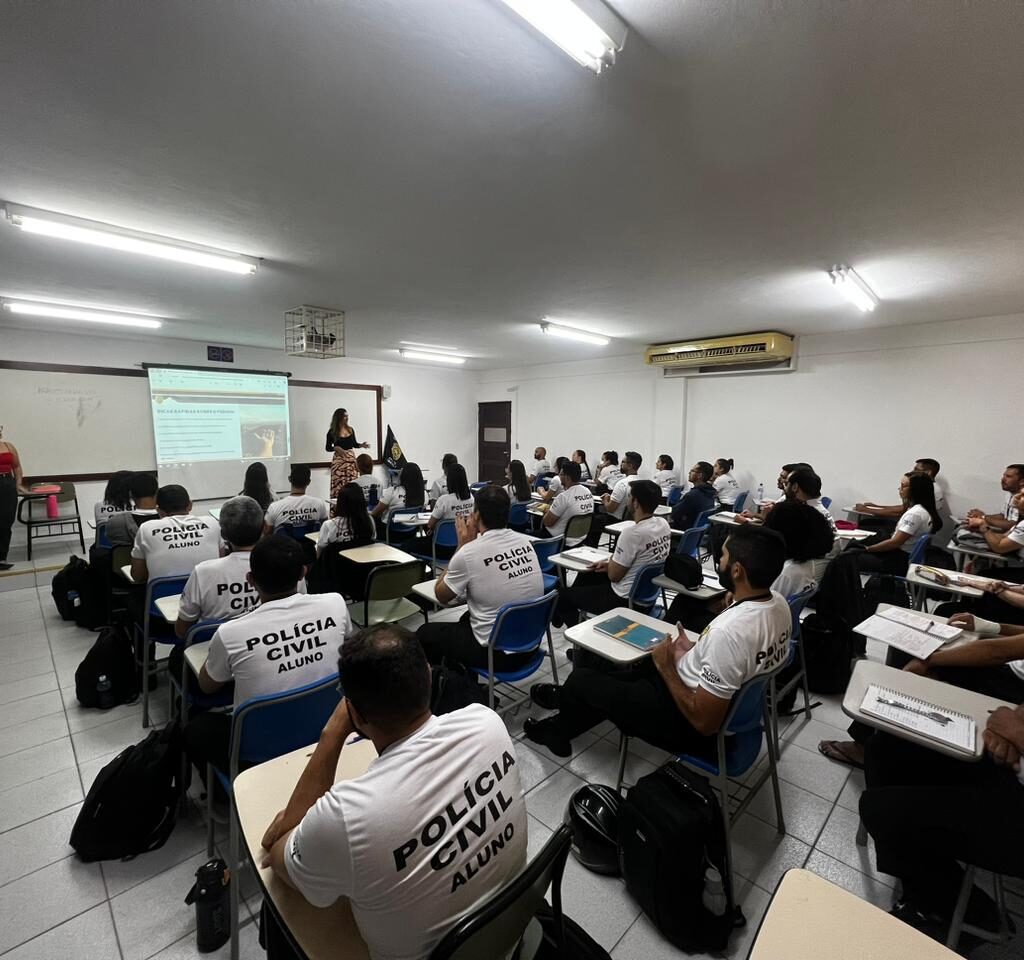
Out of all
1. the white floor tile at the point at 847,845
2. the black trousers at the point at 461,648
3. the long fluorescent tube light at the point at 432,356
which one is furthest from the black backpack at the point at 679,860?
the long fluorescent tube light at the point at 432,356

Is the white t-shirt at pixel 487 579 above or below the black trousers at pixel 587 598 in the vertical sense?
above

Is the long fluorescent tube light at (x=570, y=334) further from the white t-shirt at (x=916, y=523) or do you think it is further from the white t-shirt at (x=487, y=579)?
the white t-shirt at (x=916, y=523)

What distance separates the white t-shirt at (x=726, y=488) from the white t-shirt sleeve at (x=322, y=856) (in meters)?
6.50

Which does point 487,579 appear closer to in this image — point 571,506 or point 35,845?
point 35,845

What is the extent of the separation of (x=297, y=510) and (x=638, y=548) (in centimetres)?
329

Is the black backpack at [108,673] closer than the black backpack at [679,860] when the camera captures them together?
No

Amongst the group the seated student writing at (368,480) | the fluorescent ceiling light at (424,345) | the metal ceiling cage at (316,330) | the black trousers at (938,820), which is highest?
the fluorescent ceiling light at (424,345)

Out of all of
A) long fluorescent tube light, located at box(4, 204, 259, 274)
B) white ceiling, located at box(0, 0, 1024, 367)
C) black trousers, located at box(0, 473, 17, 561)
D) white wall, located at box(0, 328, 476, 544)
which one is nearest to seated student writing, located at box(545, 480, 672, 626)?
white ceiling, located at box(0, 0, 1024, 367)

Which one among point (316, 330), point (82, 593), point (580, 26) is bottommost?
point (82, 593)

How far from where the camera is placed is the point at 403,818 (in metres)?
0.88

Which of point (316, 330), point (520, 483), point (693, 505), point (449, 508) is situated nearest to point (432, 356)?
point (316, 330)

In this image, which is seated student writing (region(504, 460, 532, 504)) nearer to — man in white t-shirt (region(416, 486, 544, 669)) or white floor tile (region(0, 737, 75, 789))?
man in white t-shirt (region(416, 486, 544, 669))

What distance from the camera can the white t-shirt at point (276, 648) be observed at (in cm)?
163

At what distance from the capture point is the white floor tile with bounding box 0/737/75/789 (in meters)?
2.26
